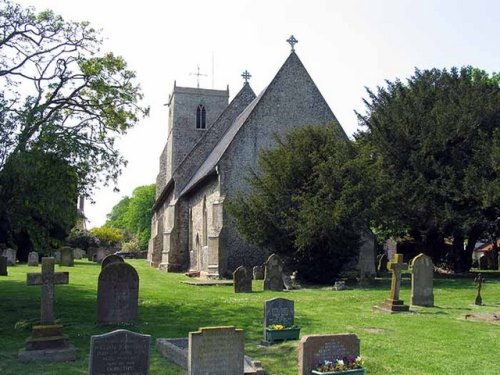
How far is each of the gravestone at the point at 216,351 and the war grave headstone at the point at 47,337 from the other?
2.90 meters

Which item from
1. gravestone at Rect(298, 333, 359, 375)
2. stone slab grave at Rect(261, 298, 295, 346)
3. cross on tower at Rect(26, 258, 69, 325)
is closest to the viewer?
gravestone at Rect(298, 333, 359, 375)

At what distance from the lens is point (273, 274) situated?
19.4 m

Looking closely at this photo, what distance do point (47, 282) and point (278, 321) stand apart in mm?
4247

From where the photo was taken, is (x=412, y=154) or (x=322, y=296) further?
(x=412, y=154)

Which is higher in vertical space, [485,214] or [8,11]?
[8,11]

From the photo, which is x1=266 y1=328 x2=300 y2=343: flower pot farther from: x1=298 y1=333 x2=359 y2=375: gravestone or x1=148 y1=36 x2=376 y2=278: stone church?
x1=148 y1=36 x2=376 y2=278: stone church

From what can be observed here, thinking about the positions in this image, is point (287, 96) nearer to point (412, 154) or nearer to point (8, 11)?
point (412, 154)

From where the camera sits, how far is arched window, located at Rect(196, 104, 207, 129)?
46000 millimetres

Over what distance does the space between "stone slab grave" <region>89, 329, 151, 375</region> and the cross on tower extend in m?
3.02

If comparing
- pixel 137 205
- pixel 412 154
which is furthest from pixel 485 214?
pixel 137 205

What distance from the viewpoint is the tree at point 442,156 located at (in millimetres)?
24109

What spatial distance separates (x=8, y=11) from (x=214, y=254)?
47.6 ft

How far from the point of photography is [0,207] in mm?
11758

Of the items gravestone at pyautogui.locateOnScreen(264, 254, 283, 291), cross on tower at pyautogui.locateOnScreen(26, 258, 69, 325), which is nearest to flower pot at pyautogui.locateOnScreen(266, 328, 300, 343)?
cross on tower at pyautogui.locateOnScreen(26, 258, 69, 325)
